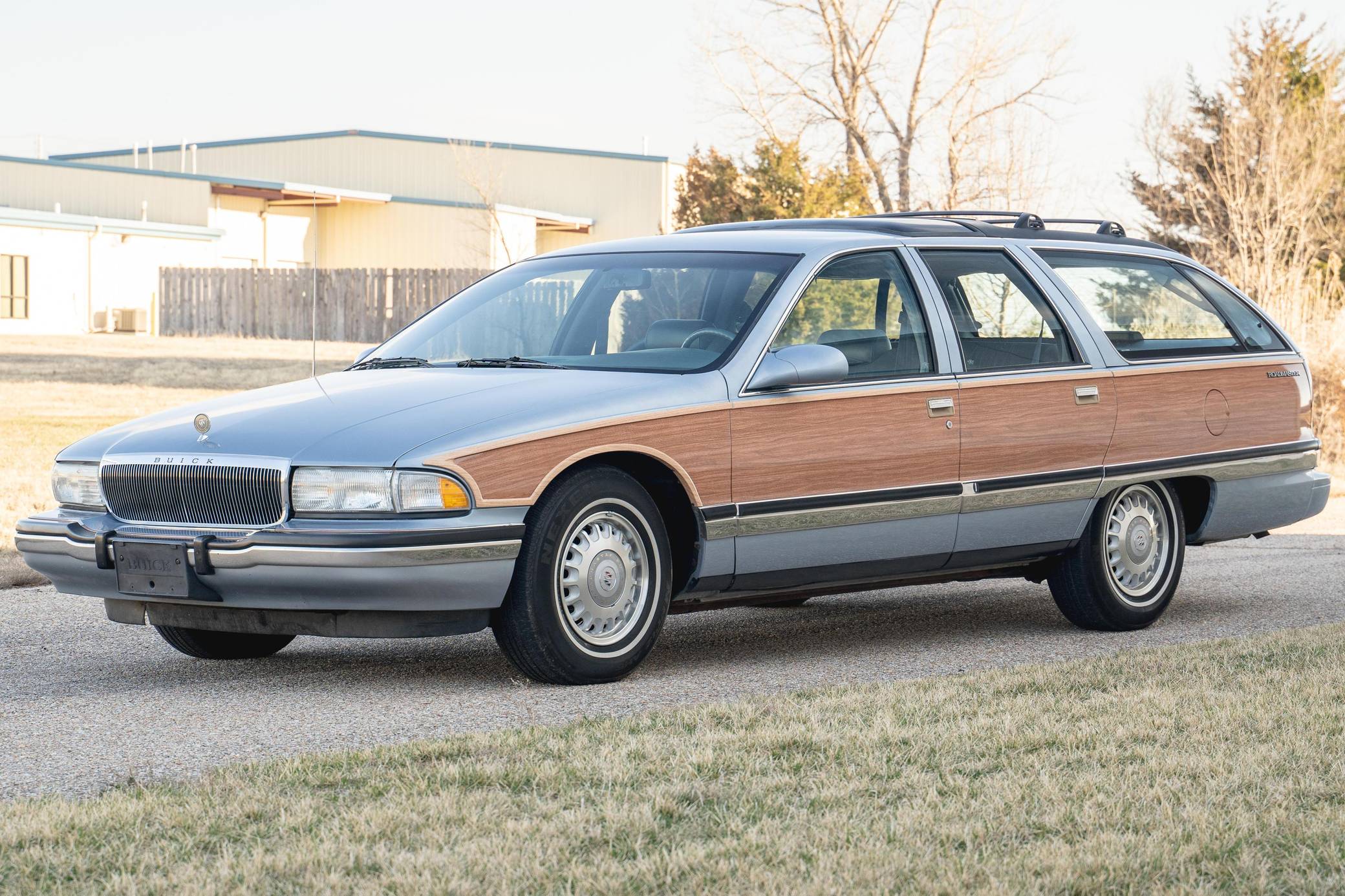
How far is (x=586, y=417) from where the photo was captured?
240 inches

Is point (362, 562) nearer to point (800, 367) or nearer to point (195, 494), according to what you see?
point (195, 494)

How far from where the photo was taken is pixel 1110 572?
7.89 meters

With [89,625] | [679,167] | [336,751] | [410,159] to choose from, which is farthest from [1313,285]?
[410,159]

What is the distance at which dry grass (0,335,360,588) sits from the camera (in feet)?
43.3

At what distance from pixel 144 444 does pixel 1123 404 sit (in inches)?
161

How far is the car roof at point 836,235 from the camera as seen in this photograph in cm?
723

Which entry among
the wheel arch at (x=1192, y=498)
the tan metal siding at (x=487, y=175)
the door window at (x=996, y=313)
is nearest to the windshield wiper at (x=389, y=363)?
the door window at (x=996, y=313)

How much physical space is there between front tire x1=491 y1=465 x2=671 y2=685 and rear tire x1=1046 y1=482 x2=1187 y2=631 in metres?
2.27

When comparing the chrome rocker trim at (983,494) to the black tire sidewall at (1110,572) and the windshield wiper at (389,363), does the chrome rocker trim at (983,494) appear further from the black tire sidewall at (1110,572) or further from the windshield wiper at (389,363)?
the windshield wiper at (389,363)

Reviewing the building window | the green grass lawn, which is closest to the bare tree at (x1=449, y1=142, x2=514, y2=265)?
the building window

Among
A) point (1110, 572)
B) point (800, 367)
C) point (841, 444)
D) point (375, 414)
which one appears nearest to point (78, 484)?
point (375, 414)

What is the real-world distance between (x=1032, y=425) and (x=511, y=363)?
2.20 meters

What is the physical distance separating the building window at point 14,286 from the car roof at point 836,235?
36.6 m

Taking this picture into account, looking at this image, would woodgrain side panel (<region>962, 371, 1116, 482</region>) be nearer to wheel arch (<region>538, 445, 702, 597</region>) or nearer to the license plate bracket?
wheel arch (<region>538, 445, 702, 597</region>)
